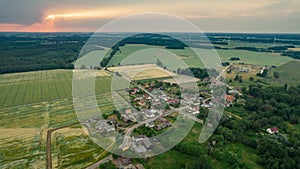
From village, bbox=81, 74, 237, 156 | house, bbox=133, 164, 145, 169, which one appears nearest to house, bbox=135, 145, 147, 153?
village, bbox=81, 74, 237, 156

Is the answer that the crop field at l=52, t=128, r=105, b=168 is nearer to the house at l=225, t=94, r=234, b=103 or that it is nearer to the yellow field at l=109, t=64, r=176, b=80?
the house at l=225, t=94, r=234, b=103

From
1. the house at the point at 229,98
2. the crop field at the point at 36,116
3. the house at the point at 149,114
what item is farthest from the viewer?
the house at the point at 229,98

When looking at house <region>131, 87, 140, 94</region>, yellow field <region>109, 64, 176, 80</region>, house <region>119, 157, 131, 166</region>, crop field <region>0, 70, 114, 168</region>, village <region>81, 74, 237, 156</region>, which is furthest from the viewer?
yellow field <region>109, 64, 176, 80</region>

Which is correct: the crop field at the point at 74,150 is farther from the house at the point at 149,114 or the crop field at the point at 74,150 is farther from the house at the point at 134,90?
the house at the point at 134,90

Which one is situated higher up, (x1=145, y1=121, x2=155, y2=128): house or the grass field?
the grass field

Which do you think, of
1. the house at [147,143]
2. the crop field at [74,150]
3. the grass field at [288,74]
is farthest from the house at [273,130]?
the grass field at [288,74]

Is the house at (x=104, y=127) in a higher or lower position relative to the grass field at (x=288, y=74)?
lower

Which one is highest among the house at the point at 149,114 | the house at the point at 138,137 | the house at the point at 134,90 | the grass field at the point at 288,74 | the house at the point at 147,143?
the grass field at the point at 288,74

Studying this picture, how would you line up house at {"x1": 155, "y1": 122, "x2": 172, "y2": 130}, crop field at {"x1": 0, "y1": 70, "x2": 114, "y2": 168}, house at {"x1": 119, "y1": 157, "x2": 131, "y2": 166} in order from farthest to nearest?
1. house at {"x1": 155, "y1": 122, "x2": 172, "y2": 130}
2. crop field at {"x1": 0, "y1": 70, "x2": 114, "y2": 168}
3. house at {"x1": 119, "y1": 157, "x2": 131, "y2": 166}

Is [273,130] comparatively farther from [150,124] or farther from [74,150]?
[74,150]
